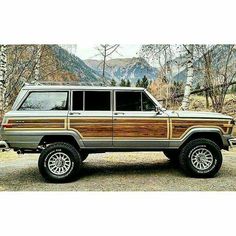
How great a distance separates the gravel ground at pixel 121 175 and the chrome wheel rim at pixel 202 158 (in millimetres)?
204

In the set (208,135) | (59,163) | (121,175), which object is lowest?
(121,175)

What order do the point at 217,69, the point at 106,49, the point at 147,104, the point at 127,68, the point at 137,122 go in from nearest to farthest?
1. the point at 137,122
2. the point at 147,104
3. the point at 127,68
4. the point at 106,49
5. the point at 217,69

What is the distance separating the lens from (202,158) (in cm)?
512

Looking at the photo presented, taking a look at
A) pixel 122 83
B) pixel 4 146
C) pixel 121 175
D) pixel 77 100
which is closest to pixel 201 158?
pixel 121 175

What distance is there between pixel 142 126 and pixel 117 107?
17.4 inches

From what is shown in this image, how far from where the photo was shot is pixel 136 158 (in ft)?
17.0

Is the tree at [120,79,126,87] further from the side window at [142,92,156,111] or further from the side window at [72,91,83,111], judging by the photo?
the side window at [72,91,83,111]

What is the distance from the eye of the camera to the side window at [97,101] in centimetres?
505

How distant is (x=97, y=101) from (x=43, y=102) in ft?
2.46

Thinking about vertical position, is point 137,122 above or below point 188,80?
below

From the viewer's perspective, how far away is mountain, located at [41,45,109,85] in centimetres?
518

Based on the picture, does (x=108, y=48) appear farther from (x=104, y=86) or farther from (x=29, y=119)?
(x=29, y=119)

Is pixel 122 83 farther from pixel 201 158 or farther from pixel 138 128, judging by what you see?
pixel 201 158
